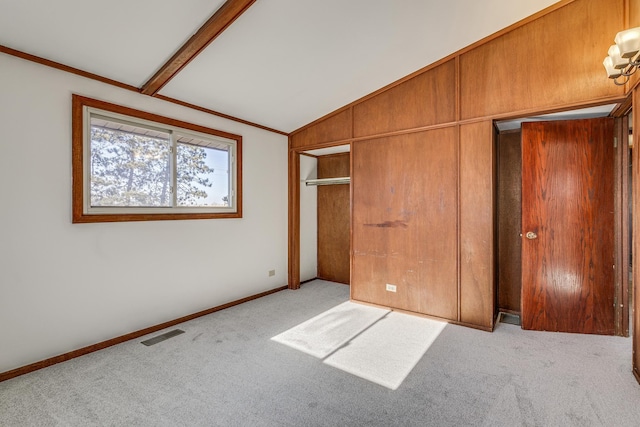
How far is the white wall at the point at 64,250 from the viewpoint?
229 cm

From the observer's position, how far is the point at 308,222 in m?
5.27

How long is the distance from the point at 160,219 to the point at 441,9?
331cm

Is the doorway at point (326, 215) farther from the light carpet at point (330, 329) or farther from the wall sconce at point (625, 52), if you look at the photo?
the wall sconce at point (625, 52)

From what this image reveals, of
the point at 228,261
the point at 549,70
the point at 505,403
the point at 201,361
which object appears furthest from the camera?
the point at 228,261

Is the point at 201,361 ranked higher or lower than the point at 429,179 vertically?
lower

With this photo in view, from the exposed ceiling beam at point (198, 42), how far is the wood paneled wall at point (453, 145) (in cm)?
210

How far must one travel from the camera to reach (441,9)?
2.56 metres

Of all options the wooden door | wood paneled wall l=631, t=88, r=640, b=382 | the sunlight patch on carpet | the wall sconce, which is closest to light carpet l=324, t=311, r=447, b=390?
the sunlight patch on carpet

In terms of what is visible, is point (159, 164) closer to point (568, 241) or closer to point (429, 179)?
point (429, 179)

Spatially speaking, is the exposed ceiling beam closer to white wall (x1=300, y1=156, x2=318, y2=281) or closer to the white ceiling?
the white ceiling

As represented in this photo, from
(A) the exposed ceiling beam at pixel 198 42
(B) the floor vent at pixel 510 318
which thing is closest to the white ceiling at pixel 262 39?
(A) the exposed ceiling beam at pixel 198 42

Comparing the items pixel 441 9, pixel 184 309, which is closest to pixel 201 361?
pixel 184 309

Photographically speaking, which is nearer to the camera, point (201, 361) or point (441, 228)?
point (201, 361)

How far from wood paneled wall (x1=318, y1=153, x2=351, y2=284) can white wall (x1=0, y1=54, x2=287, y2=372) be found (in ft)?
7.03
